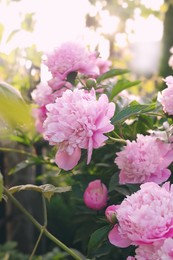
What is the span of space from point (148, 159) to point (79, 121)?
0.24 meters

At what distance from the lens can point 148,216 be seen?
A: 0.87 meters

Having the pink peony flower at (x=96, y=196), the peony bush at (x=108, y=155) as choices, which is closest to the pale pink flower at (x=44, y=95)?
the peony bush at (x=108, y=155)

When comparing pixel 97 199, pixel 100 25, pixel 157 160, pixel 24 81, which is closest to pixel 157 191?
pixel 157 160

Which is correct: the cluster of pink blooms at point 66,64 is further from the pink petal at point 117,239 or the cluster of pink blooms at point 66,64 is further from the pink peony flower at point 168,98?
the pink petal at point 117,239

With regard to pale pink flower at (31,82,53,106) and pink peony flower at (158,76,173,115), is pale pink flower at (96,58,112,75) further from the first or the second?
pink peony flower at (158,76,173,115)

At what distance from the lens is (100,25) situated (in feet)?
11.8

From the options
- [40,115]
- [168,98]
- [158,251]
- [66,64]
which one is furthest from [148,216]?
[40,115]

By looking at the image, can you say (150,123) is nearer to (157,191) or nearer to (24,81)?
(157,191)

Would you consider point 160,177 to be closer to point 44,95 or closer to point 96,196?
point 96,196

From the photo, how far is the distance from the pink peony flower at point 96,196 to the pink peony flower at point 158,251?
394 millimetres

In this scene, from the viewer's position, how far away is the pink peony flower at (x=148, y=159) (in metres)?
1.14

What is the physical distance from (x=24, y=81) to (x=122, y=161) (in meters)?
1.47

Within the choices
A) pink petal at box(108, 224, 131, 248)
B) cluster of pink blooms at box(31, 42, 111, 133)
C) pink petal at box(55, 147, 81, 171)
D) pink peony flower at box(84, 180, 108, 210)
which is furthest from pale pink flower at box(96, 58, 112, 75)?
pink petal at box(108, 224, 131, 248)

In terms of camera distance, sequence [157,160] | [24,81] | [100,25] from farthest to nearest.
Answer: [100,25] → [24,81] → [157,160]
